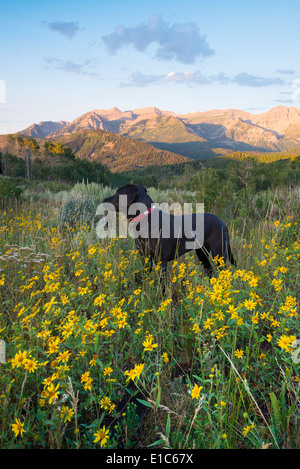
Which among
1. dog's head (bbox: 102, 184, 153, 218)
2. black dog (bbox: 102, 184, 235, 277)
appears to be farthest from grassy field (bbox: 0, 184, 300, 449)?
dog's head (bbox: 102, 184, 153, 218)

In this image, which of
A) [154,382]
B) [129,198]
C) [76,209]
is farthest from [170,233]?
[76,209]

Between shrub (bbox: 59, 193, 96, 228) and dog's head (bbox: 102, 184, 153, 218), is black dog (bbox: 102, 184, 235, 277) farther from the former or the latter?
shrub (bbox: 59, 193, 96, 228)

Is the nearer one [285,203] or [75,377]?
[75,377]

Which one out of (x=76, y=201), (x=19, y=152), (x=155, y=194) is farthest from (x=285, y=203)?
(x=19, y=152)

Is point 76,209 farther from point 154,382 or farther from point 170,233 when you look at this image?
point 154,382

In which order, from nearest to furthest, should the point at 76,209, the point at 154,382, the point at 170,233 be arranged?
the point at 154,382, the point at 170,233, the point at 76,209

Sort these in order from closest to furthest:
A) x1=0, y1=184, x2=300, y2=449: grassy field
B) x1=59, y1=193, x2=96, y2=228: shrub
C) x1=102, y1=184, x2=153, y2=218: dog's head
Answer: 1. x1=0, y1=184, x2=300, y2=449: grassy field
2. x1=102, y1=184, x2=153, y2=218: dog's head
3. x1=59, y1=193, x2=96, y2=228: shrub

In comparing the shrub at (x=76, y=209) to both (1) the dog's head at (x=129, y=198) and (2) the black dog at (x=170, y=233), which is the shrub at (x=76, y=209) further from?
(2) the black dog at (x=170, y=233)

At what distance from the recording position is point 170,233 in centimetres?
353

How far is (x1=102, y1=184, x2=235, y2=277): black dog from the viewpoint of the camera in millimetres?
3430

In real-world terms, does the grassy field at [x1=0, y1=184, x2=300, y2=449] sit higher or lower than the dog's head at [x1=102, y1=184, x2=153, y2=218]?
lower
